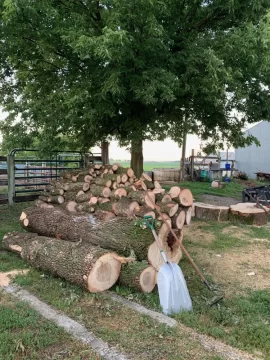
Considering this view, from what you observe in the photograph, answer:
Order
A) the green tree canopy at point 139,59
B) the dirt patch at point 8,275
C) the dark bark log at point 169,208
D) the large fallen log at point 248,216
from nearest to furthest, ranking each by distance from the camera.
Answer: the dirt patch at point 8,275 → the dark bark log at point 169,208 → the green tree canopy at point 139,59 → the large fallen log at point 248,216

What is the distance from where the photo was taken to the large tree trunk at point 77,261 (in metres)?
3.18

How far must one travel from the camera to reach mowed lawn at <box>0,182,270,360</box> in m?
2.36

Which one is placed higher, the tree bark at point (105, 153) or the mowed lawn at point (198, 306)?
the tree bark at point (105, 153)

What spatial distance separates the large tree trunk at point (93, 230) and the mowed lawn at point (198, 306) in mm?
498

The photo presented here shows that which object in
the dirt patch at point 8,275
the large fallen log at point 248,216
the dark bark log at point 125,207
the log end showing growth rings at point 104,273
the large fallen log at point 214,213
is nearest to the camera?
the log end showing growth rings at point 104,273

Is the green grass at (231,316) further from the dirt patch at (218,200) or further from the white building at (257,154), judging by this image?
the white building at (257,154)

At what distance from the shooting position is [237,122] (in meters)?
8.50

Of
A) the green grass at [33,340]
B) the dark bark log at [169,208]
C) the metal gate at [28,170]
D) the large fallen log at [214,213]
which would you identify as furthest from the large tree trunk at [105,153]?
the green grass at [33,340]

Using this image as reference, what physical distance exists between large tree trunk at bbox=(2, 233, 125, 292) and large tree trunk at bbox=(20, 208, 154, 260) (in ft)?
1.01

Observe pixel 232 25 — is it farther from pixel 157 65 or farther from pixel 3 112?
pixel 3 112

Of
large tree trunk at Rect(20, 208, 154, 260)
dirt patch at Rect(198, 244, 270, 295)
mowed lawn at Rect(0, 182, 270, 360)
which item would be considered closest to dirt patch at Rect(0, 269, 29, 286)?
mowed lawn at Rect(0, 182, 270, 360)

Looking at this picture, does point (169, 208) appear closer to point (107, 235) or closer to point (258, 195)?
point (107, 235)

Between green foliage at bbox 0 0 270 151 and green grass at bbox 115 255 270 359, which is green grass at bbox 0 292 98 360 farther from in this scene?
green foliage at bbox 0 0 270 151

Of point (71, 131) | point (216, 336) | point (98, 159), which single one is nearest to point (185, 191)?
point (216, 336)
